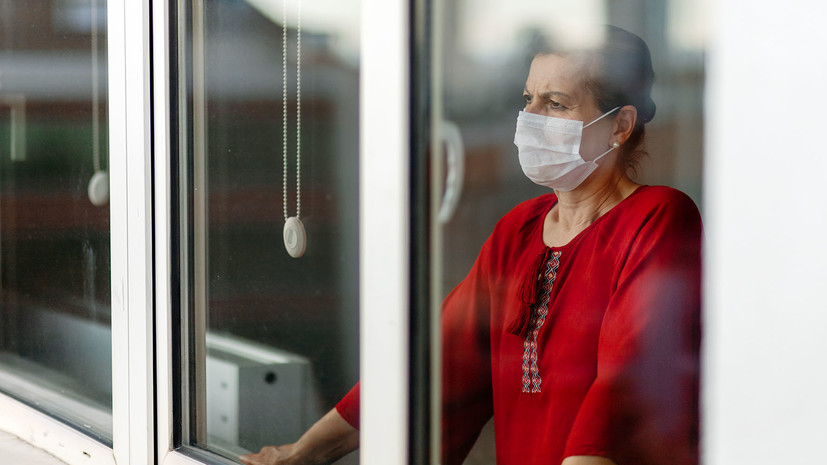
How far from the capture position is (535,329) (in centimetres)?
98

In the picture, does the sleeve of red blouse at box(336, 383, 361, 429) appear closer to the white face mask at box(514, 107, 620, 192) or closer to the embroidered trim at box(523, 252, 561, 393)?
the embroidered trim at box(523, 252, 561, 393)

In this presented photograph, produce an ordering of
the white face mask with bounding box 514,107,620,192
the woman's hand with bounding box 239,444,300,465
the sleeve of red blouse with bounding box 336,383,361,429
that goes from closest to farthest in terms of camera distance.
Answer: the white face mask with bounding box 514,107,620,192
the sleeve of red blouse with bounding box 336,383,361,429
the woman's hand with bounding box 239,444,300,465

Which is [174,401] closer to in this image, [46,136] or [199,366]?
[199,366]

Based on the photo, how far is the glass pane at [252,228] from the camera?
1237mm

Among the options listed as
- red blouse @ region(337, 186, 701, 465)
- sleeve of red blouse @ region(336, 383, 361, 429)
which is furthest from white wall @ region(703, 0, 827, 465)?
sleeve of red blouse @ region(336, 383, 361, 429)

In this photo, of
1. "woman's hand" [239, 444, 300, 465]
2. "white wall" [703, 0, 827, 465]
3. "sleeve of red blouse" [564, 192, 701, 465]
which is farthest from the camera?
"woman's hand" [239, 444, 300, 465]

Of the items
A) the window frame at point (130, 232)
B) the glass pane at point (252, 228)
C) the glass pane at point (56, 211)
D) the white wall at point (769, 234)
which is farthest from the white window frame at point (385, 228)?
the glass pane at point (56, 211)

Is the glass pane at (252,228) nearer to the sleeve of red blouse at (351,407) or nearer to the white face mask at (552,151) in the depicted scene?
the sleeve of red blouse at (351,407)

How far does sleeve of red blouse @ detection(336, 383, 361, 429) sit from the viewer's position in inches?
43.2

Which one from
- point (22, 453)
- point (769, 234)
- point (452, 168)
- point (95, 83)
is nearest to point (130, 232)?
point (95, 83)

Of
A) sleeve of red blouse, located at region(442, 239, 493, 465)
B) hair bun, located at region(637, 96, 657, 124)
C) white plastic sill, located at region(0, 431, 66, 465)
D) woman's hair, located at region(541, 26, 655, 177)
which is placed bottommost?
white plastic sill, located at region(0, 431, 66, 465)

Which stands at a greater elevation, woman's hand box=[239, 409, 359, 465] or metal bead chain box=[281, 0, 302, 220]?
metal bead chain box=[281, 0, 302, 220]

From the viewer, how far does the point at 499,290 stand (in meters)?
1.04

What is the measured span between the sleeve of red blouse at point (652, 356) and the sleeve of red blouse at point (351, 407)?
311 mm
